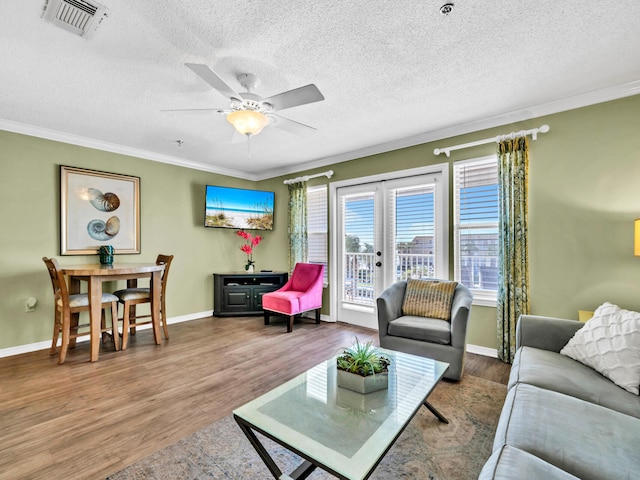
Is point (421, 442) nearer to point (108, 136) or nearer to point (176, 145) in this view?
point (176, 145)

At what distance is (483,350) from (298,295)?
2.41m

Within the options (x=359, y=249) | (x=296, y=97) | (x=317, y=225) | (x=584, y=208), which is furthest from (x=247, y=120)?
(x=584, y=208)

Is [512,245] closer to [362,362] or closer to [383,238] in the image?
[383,238]

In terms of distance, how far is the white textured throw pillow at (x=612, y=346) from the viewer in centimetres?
160

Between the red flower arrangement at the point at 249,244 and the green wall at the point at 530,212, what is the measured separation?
73 cm

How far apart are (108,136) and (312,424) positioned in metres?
4.18

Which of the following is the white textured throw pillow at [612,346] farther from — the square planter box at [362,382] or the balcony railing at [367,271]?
the balcony railing at [367,271]

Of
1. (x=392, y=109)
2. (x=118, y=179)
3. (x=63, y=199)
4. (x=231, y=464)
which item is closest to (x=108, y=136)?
(x=118, y=179)

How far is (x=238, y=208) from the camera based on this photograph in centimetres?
525

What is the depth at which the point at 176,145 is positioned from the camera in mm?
4121

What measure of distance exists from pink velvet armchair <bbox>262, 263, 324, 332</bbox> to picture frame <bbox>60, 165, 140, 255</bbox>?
83.2 inches

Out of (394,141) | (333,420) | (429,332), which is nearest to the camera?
(333,420)

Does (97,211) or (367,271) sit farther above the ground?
(97,211)

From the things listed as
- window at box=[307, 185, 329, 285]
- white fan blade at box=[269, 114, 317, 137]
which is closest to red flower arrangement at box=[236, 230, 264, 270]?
window at box=[307, 185, 329, 285]
